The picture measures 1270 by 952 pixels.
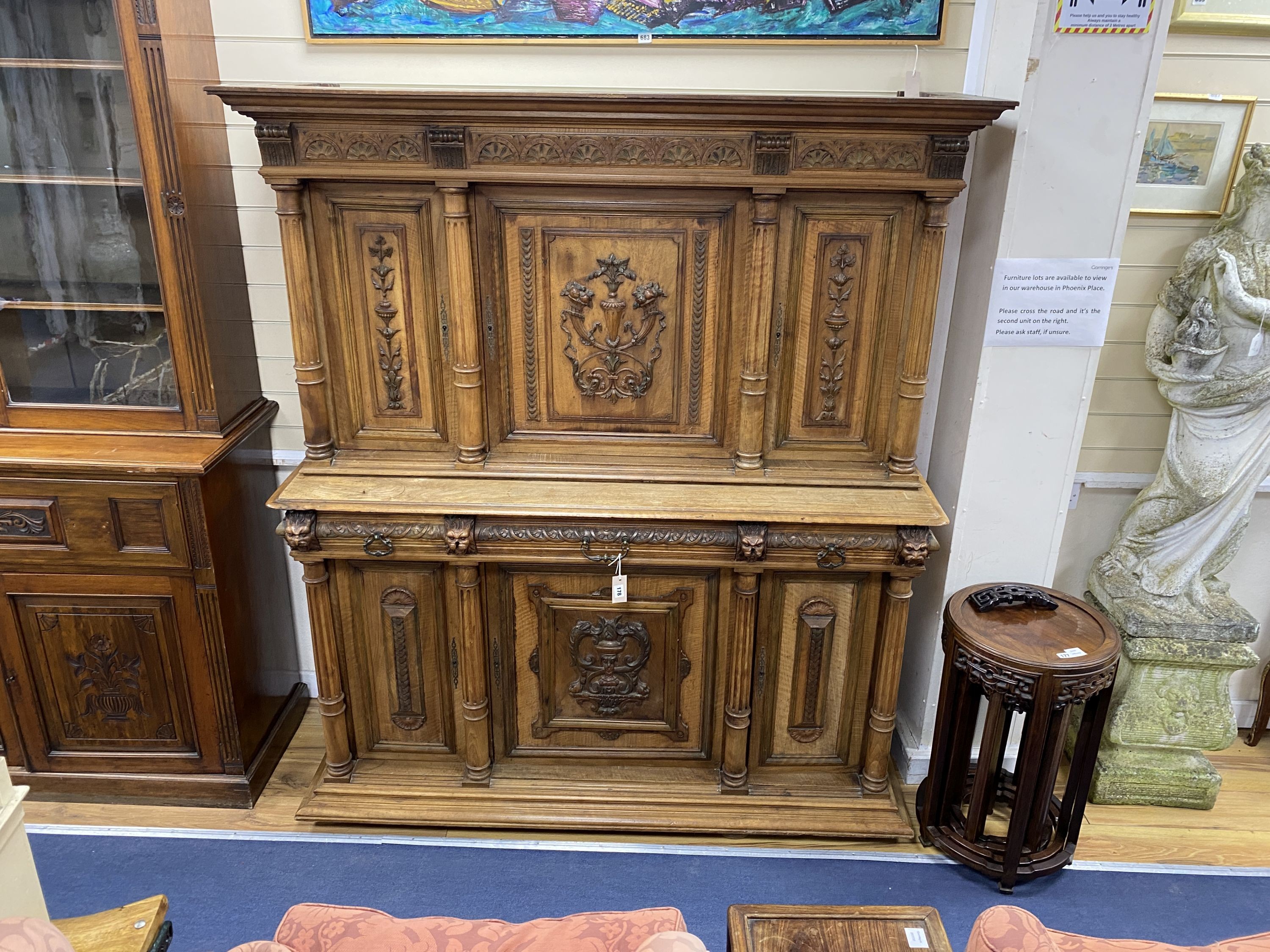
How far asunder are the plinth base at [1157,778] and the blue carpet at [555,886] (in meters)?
0.27

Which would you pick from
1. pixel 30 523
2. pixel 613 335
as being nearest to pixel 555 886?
pixel 613 335

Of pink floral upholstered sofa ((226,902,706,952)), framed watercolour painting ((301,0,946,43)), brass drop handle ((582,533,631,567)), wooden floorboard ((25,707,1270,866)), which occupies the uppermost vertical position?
framed watercolour painting ((301,0,946,43))

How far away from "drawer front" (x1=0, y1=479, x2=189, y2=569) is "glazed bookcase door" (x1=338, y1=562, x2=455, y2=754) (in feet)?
1.58

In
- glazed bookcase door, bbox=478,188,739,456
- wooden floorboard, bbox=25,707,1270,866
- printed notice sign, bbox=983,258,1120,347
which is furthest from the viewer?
wooden floorboard, bbox=25,707,1270,866

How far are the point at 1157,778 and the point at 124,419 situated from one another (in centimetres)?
321

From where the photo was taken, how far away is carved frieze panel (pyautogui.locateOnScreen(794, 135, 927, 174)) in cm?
221

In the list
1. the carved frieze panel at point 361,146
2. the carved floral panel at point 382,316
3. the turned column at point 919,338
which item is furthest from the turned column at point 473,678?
the turned column at point 919,338

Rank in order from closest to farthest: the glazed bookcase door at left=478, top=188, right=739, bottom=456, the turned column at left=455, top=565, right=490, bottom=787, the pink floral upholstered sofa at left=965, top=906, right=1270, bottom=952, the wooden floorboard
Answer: the pink floral upholstered sofa at left=965, top=906, right=1270, bottom=952 < the glazed bookcase door at left=478, top=188, right=739, bottom=456 < the turned column at left=455, top=565, right=490, bottom=787 < the wooden floorboard

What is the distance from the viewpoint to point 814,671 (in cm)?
265

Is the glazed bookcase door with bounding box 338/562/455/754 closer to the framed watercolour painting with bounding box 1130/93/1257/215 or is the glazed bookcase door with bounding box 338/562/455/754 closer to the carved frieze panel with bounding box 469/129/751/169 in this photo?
the carved frieze panel with bounding box 469/129/751/169

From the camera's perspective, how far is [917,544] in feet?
7.88

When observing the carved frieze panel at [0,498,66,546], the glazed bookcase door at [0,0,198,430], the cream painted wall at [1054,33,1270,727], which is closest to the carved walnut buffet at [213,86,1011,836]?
the glazed bookcase door at [0,0,198,430]

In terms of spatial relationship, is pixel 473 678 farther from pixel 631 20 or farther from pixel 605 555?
pixel 631 20

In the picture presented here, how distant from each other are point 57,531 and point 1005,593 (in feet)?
8.53
